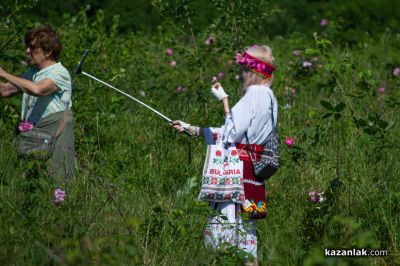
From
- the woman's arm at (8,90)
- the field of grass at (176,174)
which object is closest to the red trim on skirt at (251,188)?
the field of grass at (176,174)

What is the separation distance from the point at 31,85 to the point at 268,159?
153 cm

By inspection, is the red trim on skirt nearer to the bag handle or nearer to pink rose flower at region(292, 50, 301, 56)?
the bag handle

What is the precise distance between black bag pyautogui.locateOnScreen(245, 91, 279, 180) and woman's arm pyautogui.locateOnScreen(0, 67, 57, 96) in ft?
4.42

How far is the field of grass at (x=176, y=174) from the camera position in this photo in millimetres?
4152

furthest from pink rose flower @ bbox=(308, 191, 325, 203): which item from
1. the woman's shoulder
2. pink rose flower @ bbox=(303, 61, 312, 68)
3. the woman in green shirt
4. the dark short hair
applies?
pink rose flower @ bbox=(303, 61, 312, 68)

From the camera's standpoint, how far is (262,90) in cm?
461

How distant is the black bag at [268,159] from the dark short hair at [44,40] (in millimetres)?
1518

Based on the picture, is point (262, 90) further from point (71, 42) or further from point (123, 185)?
point (71, 42)

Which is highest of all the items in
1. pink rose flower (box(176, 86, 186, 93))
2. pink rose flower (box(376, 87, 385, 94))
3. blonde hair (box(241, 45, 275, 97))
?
pink rose flower (box(376, 87, 385, 94))

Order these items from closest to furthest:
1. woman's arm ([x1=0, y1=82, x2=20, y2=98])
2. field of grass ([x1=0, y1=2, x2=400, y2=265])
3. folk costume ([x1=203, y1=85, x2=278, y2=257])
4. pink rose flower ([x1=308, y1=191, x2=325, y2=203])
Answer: field of grass ([x1=0, y1=2, x2=400, y2=265]) → folk costume ([x1=203, y1=85, x2=278, y2=257]) → pink rose flower ([x1=308, y1=191, x2=325, y2=203]) → woman's arm ([x1=0, y1=82, x2=20, y2=98])

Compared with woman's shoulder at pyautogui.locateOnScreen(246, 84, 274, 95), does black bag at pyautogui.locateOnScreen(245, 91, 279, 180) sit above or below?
below

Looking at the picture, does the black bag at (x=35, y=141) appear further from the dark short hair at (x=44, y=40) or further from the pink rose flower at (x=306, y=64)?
the pink rose flower at (x=306, y=64)

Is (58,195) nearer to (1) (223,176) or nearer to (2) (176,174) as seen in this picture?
(1) (223,176)

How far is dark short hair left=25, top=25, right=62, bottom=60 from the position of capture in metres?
5.32
